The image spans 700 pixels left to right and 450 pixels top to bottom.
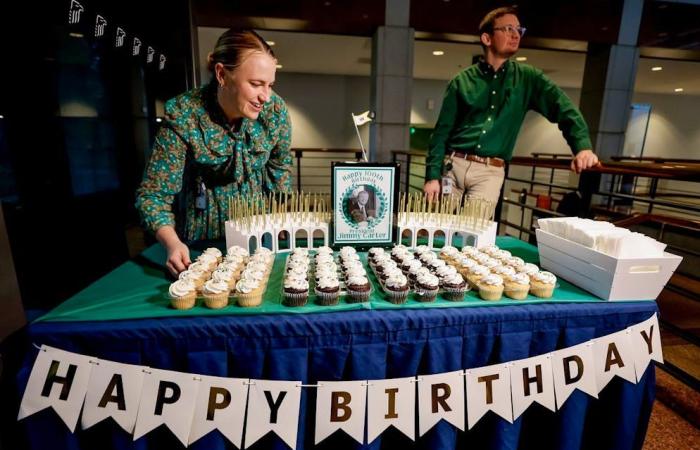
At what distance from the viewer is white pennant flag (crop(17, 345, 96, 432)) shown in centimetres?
84

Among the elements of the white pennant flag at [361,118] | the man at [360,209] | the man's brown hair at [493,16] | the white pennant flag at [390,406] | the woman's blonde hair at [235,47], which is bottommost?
the white pennant flag at [390,406]

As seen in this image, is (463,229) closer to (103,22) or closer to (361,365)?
(361,365)

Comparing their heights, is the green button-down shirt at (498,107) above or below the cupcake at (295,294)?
above

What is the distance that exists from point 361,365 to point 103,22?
8.67 feet

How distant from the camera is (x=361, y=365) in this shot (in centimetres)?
95

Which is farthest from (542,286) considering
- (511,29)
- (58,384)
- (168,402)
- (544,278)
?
(511,29)

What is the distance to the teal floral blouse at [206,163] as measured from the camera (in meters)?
1.30

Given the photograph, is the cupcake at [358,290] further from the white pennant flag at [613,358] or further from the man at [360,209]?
the white pennant flag at [613,358]

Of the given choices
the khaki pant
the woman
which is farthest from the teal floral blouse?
the khaki pant

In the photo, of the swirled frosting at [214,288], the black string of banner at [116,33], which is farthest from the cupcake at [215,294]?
the black string of banner at [116,33]

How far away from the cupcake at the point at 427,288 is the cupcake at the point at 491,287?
0.42 feet

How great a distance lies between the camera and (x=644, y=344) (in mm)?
1074

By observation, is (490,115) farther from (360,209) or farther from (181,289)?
(181,289)

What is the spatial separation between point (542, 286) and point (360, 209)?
65 cm
